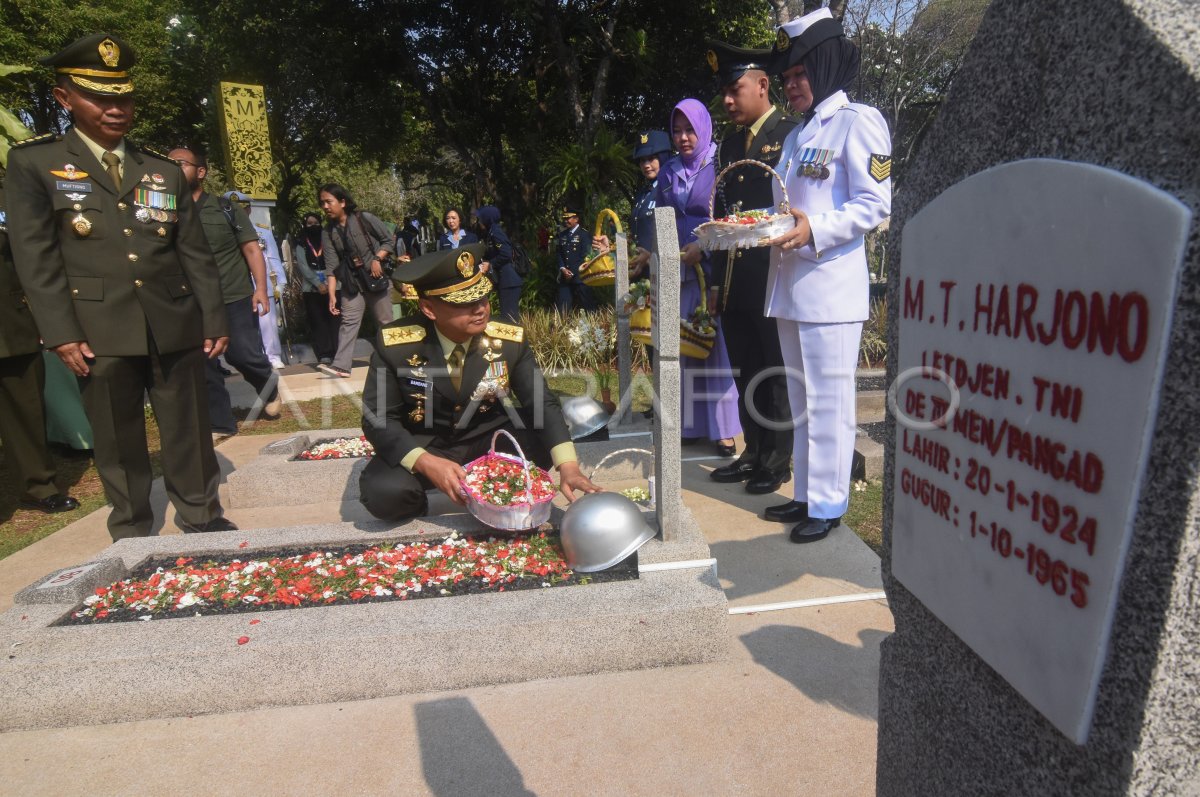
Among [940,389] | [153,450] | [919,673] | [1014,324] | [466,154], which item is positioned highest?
[466,154]

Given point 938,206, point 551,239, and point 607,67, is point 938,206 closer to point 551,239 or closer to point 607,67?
point 551,239

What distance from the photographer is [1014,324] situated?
1.02 meters

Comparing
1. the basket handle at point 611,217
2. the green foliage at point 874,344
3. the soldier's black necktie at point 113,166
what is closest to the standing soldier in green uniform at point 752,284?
the basket handle at point 611,217

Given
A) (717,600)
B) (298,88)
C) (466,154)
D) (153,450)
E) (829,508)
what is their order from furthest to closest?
(298,88) < (466,154) < (153,450) < (829,508) < (717,600)

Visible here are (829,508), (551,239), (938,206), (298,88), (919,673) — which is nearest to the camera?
(938,206)

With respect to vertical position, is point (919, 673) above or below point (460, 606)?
above

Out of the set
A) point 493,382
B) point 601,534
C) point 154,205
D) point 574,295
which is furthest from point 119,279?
point 574,295

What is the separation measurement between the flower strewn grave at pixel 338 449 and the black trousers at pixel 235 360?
1.40 meters

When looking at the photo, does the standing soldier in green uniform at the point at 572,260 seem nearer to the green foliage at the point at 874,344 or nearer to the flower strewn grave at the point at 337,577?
the green foliage at the point at 874,344

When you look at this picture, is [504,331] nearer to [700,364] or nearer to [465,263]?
[465,263]

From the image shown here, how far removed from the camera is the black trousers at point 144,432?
360 centimetres

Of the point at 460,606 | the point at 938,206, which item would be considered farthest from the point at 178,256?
the point at 938,206

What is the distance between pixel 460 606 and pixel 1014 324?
7.18 feet

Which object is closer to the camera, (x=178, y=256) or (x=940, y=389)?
(x=940, y=389)
